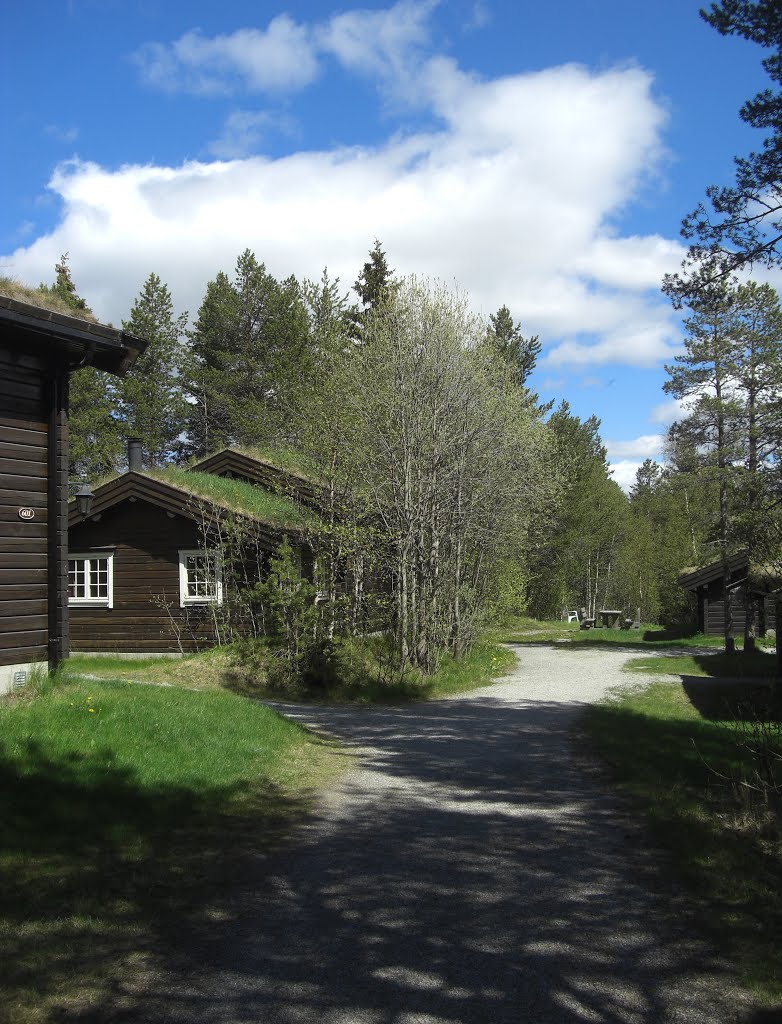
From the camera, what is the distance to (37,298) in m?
9.52

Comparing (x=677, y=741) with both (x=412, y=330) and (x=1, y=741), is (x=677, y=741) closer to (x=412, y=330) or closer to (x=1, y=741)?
(x=1, y=741)

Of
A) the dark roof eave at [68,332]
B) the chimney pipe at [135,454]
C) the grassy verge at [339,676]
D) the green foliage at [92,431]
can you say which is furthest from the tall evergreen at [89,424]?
the dark roof eave at [68,332]

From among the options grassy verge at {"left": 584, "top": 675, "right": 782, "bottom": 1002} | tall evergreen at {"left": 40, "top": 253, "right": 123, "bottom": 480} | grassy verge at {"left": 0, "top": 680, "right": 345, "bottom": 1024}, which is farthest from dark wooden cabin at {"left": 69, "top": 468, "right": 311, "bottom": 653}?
tall evergreen at {"left": 40, "top": 253, "right": 123, "bottom": 480}

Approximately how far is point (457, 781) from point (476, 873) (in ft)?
10.0

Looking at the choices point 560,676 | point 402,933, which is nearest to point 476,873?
point 402,933

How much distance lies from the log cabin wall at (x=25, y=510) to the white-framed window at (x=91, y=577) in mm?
12901

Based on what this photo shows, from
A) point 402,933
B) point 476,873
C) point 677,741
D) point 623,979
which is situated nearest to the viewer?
point 623,979

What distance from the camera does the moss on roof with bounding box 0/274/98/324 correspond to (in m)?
9.23

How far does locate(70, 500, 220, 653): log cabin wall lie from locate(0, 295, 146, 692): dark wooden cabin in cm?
1113

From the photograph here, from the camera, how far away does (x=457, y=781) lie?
29.2ft

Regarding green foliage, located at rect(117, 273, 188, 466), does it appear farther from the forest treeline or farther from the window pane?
the window pane

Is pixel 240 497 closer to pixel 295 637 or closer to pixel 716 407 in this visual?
pixel 295 637

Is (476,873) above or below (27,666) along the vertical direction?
below

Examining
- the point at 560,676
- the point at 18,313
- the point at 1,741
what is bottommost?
the point at 560,676
